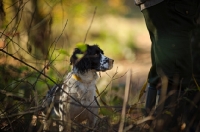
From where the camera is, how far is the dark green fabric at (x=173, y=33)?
11.8 feet

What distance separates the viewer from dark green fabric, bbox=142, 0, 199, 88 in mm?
3600

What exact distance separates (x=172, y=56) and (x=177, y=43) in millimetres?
119

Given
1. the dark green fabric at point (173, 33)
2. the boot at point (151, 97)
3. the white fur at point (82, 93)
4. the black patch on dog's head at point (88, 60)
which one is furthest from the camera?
the black patch on dog's head at point (88, 60)

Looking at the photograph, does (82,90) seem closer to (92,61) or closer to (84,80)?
(84,80)

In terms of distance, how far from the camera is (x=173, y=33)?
11.9ft

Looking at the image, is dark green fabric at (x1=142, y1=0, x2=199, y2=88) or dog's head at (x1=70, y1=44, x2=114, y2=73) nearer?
dark green fabric at (x1=142, y1=0, x2=199, y2=88)

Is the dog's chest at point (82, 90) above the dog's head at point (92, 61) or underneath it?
underneath

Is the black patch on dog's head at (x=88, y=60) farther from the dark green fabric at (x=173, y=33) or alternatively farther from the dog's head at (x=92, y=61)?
the dark green fabric at (x=173, y=33)

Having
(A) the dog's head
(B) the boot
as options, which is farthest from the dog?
(B) the boot

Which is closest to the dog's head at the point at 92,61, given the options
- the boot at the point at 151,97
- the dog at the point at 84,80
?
the dog at the point at 84,80

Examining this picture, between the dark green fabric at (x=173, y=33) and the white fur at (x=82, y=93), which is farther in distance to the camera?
the white fur at (x=82, y=93)

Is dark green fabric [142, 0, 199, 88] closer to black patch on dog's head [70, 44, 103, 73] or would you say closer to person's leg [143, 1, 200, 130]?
person's leg [143, 1, 200, 130]

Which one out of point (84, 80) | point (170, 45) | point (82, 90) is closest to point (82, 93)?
point (82, 90)

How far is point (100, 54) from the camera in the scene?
5160 millimetres
